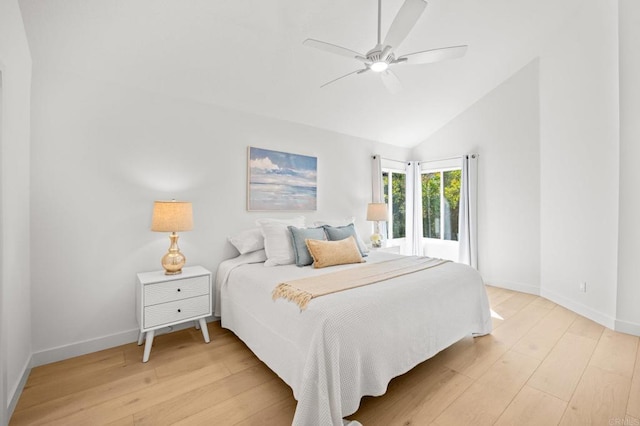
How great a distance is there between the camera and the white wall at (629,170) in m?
2.58

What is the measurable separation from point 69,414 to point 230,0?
2957 millimetres

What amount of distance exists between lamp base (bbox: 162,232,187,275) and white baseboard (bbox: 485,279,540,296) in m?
4.41

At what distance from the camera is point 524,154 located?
402 centimetres

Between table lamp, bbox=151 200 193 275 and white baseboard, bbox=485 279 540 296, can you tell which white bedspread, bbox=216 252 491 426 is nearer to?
table lamp, bbox=151 200 193 275

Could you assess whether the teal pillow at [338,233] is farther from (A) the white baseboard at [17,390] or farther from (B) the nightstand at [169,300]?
(A) the white baseboard at [17,390]

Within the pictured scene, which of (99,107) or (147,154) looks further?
(147,154)

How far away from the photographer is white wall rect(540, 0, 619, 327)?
2859mm

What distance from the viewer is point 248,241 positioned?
3055mm

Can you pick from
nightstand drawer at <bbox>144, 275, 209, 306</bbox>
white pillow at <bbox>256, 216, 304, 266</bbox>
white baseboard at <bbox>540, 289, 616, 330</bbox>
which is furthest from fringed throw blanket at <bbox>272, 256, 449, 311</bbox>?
white baseboard at <bbox>540, 289, 616, 330</bbox>

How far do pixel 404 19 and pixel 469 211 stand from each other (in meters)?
3.47

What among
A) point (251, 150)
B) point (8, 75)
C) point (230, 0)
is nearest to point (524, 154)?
point (251, 150)

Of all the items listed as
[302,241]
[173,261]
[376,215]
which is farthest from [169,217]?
[376,215]

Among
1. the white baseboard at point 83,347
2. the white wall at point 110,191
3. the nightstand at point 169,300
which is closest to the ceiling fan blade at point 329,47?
the white wall at point 110,191

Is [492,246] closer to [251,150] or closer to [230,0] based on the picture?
[251,150]
